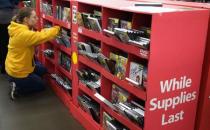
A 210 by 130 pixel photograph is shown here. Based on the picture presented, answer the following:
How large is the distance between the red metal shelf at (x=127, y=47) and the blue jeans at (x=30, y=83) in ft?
5.30

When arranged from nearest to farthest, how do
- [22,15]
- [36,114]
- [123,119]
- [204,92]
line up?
[204,92] < [123,119] < [36,114] < [22,15]

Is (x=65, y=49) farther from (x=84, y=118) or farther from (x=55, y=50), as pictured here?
(x=84, y=118)

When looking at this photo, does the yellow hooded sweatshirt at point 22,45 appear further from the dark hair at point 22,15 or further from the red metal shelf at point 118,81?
the red metal shelf at point 118,81

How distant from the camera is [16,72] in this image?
370 centimetres

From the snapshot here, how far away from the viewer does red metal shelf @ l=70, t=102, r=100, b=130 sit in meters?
2.87

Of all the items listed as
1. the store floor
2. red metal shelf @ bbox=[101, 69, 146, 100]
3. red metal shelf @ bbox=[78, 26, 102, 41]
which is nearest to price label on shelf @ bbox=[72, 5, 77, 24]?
red metal shelf @ bbox=[78, 26, 102, 41]

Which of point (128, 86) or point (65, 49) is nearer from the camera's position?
point (128, 86)

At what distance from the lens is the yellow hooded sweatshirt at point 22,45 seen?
3426 mm

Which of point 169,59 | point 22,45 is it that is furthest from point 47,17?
point 169,59

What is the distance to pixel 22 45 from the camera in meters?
3.56

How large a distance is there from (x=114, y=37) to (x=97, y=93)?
2.05ft

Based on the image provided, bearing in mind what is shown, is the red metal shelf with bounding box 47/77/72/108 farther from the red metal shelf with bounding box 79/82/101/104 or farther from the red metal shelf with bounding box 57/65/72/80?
the red metal shelf with bounding box 79/82/101/104

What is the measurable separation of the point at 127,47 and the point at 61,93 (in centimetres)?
173

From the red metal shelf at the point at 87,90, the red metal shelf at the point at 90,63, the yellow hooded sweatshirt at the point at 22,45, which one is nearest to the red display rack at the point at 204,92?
the red metal shelf at the point at 90,63
